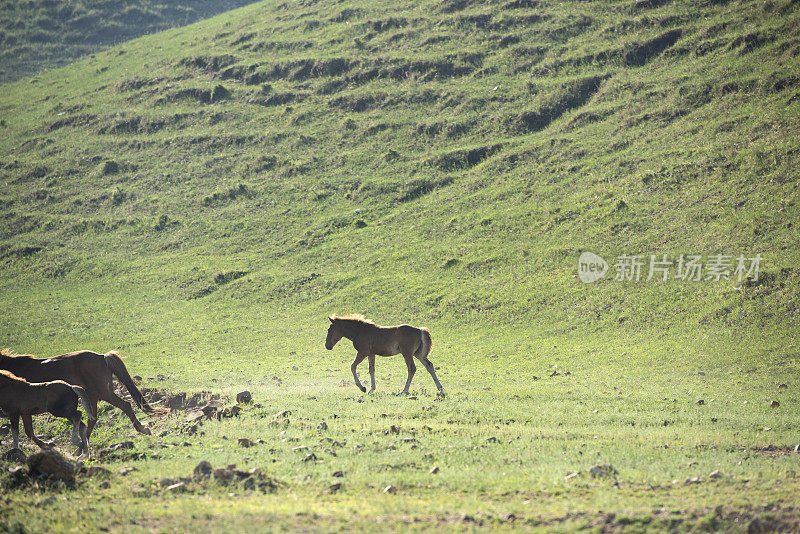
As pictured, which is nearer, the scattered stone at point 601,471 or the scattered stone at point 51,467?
the scattered stone at point 51,467

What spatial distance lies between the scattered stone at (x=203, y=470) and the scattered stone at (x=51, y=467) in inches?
90.7

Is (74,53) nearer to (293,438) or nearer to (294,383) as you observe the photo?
(294,383)

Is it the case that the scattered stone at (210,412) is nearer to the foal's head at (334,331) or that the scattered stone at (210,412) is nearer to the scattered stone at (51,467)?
the scattered stone at (51,467)

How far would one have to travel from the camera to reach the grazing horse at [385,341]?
77.5 feet

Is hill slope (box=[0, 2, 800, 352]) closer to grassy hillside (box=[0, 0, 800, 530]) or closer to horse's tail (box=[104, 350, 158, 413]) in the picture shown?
grassy hillside (box=[0, 0, 800, 530])

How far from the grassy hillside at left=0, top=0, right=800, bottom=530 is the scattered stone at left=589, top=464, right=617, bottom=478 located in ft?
0.93

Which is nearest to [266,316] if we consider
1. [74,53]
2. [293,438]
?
[293,438]

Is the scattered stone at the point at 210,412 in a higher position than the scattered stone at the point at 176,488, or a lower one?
lower

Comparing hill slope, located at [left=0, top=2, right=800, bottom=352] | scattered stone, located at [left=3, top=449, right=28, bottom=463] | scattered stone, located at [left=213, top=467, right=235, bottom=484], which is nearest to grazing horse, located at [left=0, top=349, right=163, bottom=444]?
scattered stone, located at [left=3, top=449, right=28, bottom=463]

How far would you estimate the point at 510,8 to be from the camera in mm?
81312
